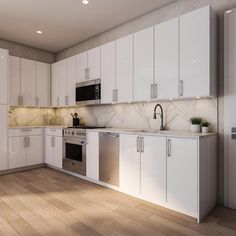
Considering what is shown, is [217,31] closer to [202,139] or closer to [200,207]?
[202,139]

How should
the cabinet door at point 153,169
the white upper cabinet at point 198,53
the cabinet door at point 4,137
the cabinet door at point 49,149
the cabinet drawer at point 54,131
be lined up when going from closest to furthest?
the white upper cabinet at point 198,53 → the cabinet door at point 153,169 → the cabinet door at point 4,137 → the cabinet drawer at point 54,131 → the cabinet door at point 49,149

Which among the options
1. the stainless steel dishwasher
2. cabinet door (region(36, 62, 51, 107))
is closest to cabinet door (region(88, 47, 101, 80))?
the stainless steel dishwasher

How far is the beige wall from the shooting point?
15.4ft

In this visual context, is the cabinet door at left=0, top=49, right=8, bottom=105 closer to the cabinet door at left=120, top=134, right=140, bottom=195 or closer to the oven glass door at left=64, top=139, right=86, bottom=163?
the oven glass door at left=64, top=139, right=86, bottom=163

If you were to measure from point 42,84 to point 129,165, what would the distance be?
323 cm

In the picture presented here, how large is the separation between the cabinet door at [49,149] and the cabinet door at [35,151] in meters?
0.11

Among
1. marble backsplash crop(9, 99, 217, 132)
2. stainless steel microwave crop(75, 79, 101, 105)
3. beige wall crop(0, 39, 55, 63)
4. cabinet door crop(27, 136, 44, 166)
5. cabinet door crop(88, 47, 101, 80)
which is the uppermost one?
beige wall crop(0, 39, 55, 63)

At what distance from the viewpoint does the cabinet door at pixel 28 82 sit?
4637 mm

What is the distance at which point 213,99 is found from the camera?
274 centimetres

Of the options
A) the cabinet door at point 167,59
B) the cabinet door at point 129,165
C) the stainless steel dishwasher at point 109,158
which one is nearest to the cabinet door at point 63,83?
the stainless steel dishwasher at point 109,158

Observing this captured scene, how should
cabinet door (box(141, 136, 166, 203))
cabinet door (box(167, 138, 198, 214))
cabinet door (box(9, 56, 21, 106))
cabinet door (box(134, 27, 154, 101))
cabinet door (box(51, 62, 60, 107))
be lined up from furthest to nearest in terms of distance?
cabinet door (box(51, 62, 60, 107))
cabinet door (box(9, 56, 21, 106))
cabinet door (box(134, 27, 154, 101))
cabinet door (box(141, 136, 166, 203))
cabinet door (box(167, 138, 198, 214))

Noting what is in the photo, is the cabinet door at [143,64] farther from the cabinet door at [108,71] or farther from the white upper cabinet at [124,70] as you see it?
the cabinet door at [108,71]

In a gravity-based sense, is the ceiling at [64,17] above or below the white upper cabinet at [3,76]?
above

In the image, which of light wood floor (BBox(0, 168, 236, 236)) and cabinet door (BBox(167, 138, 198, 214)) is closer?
light wood floor (BBox(0, 168, 236, 236))
